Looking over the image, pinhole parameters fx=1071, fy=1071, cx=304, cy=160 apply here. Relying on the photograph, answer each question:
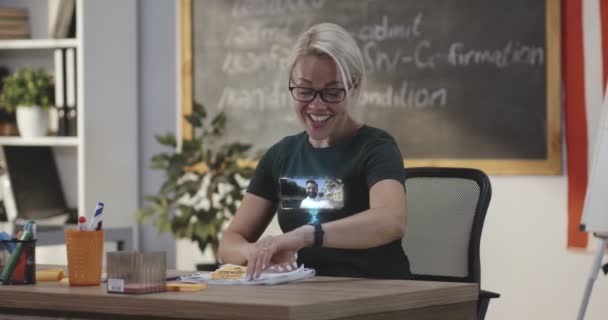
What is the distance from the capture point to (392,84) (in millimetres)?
4402

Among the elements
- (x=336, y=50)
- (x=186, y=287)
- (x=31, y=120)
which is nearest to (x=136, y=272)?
(x=186, y=287)

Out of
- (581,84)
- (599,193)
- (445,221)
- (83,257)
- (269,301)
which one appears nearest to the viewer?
(269,301)

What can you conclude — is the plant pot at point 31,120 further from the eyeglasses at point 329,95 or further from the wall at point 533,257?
the eyeglasses at point 329,95

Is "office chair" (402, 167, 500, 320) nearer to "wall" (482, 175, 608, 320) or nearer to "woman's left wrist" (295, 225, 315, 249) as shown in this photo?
"woman's left wrist" (295, 225, 315, 249)

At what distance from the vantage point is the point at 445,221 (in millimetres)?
2613

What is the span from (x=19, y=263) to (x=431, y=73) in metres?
2.52

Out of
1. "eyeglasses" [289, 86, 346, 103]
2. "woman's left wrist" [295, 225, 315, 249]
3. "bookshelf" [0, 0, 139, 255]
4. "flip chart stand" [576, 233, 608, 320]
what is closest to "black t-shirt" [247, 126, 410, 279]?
"eyeglasses" [289, 86, 346, 103]

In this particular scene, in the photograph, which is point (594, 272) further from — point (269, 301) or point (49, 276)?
point (269, 301)

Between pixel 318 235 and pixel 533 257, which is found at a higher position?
pixel 318 235

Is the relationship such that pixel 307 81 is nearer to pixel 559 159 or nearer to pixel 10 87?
pixel 559 159

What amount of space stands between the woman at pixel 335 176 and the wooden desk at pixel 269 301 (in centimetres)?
24

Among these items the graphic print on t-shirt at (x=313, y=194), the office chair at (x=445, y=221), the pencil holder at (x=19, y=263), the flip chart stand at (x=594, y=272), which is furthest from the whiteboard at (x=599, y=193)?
the pencil holder at (x=19, y=263)

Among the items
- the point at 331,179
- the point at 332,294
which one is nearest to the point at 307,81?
the point at 331,179

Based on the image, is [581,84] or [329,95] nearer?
[329,95]
